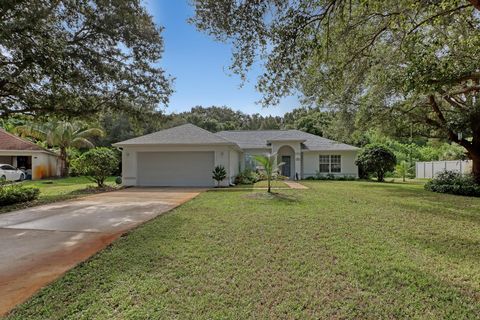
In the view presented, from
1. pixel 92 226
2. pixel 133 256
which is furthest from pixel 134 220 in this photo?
pixel 133 256

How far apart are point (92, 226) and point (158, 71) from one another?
7776mm

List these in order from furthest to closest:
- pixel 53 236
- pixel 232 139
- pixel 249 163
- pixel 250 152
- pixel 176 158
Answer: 1. pixel 232 139
2. pixel 249 163
3. pixel 250 152
4. pixel 176 158
5. pixel 53 236

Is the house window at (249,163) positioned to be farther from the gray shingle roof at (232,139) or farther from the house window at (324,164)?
the house window at (324,164)

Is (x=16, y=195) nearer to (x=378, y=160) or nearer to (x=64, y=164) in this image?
(x=64, y=164)

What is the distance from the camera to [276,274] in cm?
445

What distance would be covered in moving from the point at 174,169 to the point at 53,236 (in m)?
12.1

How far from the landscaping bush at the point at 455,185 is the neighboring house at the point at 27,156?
3047cm

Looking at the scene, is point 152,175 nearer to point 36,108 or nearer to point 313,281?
point 36,108

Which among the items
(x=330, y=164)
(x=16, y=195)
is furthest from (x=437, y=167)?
(x=16, y=195)

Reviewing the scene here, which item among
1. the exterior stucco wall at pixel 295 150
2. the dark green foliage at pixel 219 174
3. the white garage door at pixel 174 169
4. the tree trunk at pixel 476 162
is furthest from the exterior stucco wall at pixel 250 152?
the tree trunk at pixel 476 162

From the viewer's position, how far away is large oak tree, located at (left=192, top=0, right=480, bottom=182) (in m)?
6.46

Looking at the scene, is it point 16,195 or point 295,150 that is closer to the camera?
point 16,195

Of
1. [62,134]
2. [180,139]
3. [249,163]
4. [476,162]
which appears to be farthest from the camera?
[62,134]

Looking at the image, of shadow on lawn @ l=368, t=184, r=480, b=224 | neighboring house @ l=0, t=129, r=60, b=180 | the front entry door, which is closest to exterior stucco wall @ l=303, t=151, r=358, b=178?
the front entry door
